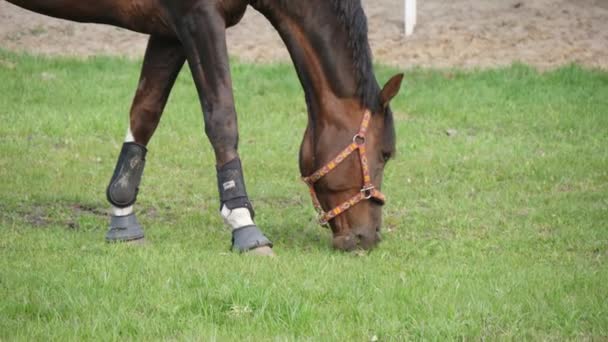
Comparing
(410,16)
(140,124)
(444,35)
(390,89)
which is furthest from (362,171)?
(410,16)

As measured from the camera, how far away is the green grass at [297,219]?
5.01 m

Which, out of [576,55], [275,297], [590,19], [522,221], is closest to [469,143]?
[522,221]

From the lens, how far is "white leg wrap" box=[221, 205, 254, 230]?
6.72m

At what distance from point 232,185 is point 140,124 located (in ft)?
2.92

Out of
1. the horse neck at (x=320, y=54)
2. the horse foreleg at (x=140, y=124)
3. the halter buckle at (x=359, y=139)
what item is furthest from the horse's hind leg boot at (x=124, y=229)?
the halter buckle at (x=359, y=139)

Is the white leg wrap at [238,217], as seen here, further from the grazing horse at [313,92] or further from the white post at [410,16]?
the white post at [410,16]

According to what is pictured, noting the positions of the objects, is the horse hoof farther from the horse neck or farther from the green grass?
the horse neck

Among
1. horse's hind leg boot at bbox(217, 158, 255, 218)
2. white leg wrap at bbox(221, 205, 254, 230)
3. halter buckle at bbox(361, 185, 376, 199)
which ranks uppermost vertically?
horse's hind leg boot at bbox(217, 158, 255, 218)

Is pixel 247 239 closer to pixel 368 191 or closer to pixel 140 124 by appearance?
pixel 368 191

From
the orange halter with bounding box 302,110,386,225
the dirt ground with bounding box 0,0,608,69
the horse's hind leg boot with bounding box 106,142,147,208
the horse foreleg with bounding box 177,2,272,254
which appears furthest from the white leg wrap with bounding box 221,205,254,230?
the dirt ground with bounding box 0,0,608,69

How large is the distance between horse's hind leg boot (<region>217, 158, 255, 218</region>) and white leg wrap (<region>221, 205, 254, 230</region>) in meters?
0.02

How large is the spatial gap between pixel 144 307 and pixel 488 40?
10.9 m

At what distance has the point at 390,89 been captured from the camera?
676 centimetres

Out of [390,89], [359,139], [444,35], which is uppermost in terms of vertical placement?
[390,89]
